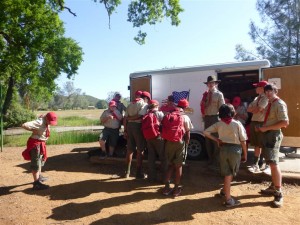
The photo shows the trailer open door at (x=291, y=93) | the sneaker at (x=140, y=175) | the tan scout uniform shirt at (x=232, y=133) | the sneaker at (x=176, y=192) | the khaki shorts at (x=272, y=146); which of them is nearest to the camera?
the tan scout uniform shirt at (x=232, y=133)

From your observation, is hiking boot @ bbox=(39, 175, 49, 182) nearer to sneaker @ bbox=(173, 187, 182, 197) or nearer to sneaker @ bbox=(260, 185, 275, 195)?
sneaker @ bbox=(173, 187, 182, 197)

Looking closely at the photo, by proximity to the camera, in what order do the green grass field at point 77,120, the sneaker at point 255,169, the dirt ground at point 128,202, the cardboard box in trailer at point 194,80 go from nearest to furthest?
1. the dirt ground at point 128,202
2. the sneaker at point 255,169
3. the cardboard box in trailer at point 194,80
4. the green grass field at point 77,120

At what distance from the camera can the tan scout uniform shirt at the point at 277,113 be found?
15.8 feet

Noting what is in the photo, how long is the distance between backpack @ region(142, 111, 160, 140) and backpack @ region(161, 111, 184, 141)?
48cm

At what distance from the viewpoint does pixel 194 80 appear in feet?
27.0

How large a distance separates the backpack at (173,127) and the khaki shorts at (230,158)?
2.76ft

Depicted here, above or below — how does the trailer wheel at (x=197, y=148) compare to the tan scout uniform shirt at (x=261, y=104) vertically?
below

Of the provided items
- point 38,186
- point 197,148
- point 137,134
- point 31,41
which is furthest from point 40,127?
point 31,41

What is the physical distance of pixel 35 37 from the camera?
15.3 m

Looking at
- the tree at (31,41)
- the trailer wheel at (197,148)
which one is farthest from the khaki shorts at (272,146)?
the tree at (31,41)

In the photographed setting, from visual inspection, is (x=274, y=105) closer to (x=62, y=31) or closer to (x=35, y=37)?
(x=35, y=37)

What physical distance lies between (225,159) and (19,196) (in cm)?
393

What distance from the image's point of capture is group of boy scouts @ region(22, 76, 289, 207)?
480 cm

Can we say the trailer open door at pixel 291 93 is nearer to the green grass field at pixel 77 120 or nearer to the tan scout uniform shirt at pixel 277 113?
the tan scout uniform shirt at pixel 277 113
